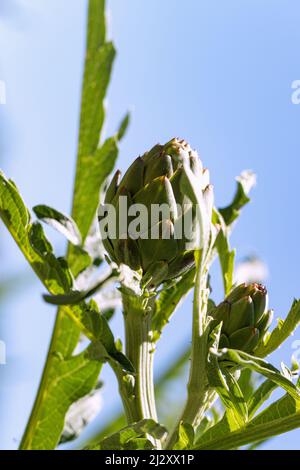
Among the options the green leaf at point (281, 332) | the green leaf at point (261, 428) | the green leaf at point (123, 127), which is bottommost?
the green leaf at point (261, 428)

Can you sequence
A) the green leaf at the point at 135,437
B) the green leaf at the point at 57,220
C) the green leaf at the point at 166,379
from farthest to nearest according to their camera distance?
1. the green leaf at the point at 166,379
2. the green leaf at the point at 57,220
3. the green leaf at the point at 135,437

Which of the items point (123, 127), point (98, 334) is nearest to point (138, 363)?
point (98, 334)

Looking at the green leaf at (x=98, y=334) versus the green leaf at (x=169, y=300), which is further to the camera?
the green leaf at (x=169, y=300)

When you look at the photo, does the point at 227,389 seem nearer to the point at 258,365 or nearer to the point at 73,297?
the point at 258,365

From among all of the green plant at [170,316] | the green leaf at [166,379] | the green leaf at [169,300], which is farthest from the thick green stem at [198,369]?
the green leaf at [166,379]

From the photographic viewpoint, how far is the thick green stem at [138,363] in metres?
1.17

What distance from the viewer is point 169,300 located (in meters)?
1.30

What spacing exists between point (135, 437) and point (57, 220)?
1.20 ft

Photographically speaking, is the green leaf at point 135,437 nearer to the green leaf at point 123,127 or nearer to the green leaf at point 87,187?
the green leaf at point 87,187

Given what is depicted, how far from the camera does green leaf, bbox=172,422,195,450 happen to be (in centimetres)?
110

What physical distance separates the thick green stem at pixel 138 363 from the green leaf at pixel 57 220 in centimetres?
15

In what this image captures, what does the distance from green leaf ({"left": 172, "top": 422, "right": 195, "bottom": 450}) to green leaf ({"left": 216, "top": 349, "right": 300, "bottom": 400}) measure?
0.11 meters

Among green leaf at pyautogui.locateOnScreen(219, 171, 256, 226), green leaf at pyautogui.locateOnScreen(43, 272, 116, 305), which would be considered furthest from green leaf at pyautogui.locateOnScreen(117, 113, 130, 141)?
green leaf at pyautogui.locateOnScreen(43, 272, 116, 305)

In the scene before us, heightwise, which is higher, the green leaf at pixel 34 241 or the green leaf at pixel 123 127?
the green leaf at pixel 123 127
